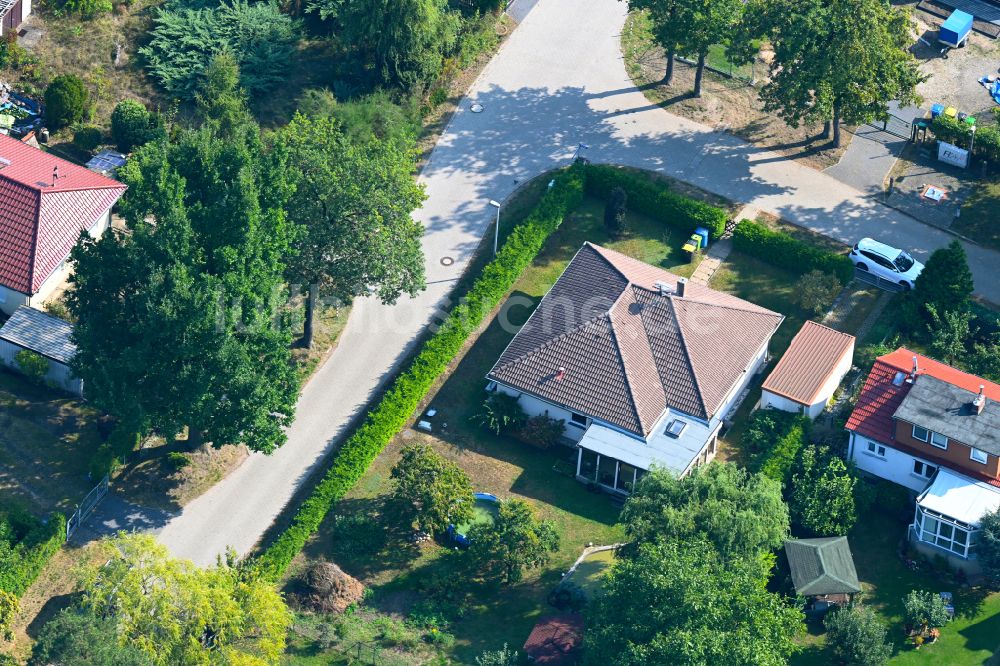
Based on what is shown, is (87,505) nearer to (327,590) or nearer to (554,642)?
(327,590)

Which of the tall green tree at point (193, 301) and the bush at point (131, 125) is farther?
the bush at point (131, 125)

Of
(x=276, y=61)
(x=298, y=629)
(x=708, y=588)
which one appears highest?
(x=276, y=61)

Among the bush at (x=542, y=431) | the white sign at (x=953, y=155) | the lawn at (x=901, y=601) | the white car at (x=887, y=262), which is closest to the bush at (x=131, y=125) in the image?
the bush at (x=542, y=431)

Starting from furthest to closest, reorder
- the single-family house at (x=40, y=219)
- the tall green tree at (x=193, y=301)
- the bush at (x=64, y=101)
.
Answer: the bush at (x=64, y=101) < the single-family house at (x=40, y=219) < the tall green tree at (x=193, y=301)

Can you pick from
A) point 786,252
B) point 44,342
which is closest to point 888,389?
point 786,252

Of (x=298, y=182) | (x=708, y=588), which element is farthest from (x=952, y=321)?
(x=298, y=182)

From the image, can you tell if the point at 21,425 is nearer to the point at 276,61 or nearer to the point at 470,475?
the point at 470,475

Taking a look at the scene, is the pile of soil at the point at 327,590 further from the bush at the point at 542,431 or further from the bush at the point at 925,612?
the bush at the point at 925,612
